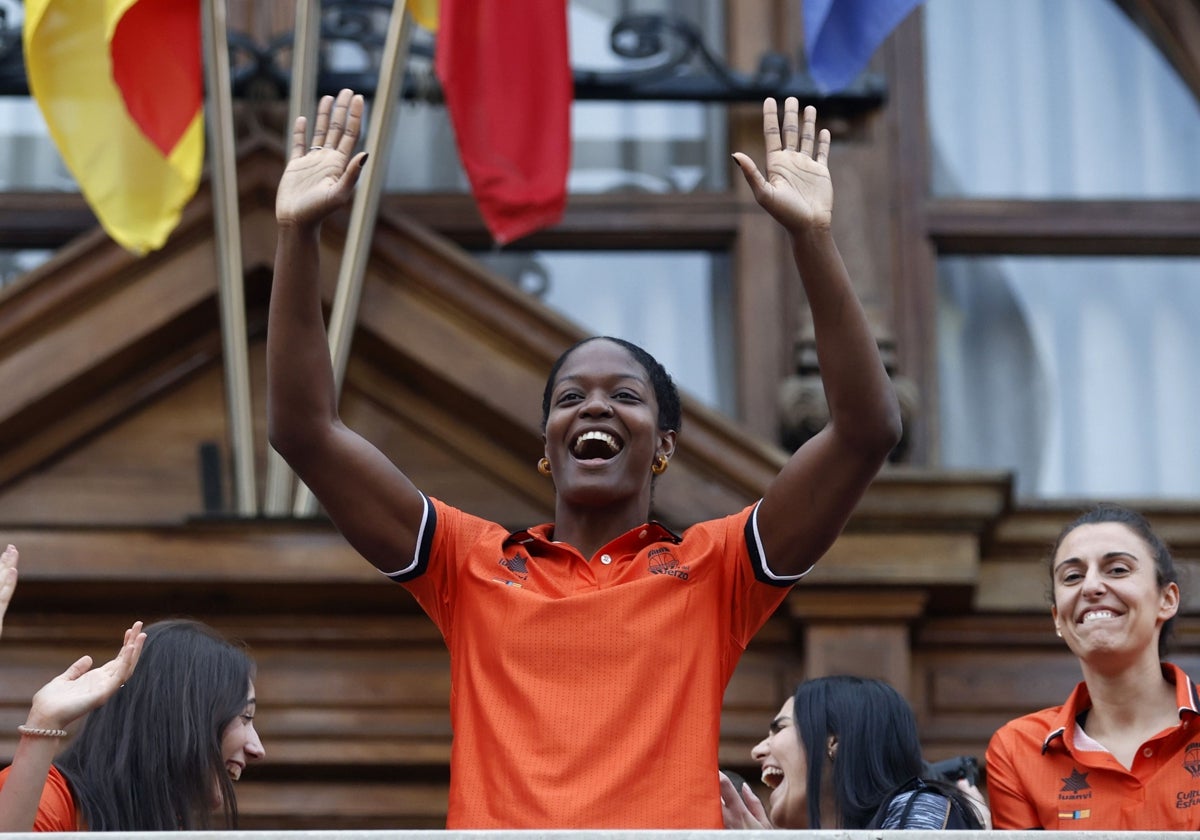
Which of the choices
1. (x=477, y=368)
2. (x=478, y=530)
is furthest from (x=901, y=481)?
(x=478, y=530)

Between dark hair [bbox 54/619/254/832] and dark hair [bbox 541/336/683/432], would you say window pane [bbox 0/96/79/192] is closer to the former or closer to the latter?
dark hair [bbox 54/619/254/832]

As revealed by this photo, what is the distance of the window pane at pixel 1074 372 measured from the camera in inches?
307

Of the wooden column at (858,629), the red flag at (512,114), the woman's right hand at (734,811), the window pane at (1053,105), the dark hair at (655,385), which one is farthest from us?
the window pane at (1053,105)

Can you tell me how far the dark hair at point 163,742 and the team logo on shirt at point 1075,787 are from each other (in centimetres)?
162

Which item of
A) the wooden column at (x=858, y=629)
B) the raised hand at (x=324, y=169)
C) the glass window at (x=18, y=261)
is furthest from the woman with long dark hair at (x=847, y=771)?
the glass window at (x=18, y=261)

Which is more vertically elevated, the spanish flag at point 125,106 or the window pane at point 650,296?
the spanish flag at point 125,106

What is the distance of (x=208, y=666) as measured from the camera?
406 centimetres

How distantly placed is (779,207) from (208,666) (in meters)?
1.36

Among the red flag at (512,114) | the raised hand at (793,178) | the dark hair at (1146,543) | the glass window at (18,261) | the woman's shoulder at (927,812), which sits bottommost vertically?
the woman's shoulder at (927,812)

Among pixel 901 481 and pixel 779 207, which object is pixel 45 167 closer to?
pixel 901 481

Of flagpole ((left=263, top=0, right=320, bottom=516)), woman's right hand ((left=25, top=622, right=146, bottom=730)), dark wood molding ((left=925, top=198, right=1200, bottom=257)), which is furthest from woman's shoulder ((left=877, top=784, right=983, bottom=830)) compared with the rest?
dark wood molding ((left=925, top=198, right=1200, bottom=257))

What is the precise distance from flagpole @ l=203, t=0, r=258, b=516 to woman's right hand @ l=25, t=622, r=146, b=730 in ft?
9.71

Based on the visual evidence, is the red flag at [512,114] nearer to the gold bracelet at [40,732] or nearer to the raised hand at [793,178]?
the raised hand at [793,178]

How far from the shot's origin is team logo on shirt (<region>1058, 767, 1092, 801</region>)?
4344 mm
